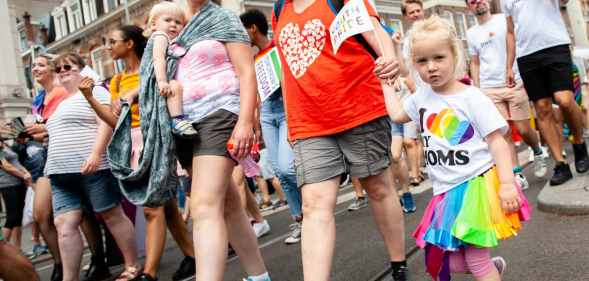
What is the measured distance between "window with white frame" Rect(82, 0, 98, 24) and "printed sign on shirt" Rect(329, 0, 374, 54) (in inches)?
1442

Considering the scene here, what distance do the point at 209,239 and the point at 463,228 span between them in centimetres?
119

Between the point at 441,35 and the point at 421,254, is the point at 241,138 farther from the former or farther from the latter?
the point at 421,254

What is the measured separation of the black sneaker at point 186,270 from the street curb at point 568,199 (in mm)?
2603

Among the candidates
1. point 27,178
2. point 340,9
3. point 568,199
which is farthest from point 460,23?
point 340,9

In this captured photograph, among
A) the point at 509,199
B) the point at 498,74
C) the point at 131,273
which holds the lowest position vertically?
the point at 131,273

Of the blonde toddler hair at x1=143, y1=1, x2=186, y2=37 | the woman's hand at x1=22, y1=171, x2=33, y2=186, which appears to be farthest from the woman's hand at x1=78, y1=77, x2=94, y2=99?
the woman's hand at x1=22, y1=171, x2=33, y2=186

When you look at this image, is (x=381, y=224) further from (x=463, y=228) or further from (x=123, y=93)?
(x=123, y=93)

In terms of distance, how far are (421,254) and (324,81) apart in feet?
4.45

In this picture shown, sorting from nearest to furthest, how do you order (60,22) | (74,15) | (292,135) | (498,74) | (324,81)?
(324,81)
(292,135)
(498,74)
(74,15)
(60,22)

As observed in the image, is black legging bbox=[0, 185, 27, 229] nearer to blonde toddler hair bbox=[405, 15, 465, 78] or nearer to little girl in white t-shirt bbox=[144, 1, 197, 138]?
little girl in white t-shirt bbox=[144, 1, 197, 138]

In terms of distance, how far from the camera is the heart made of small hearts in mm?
2814

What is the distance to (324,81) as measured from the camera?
2768 mm

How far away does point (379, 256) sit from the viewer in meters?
3.63

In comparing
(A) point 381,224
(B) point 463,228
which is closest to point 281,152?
(A) point 381,224
